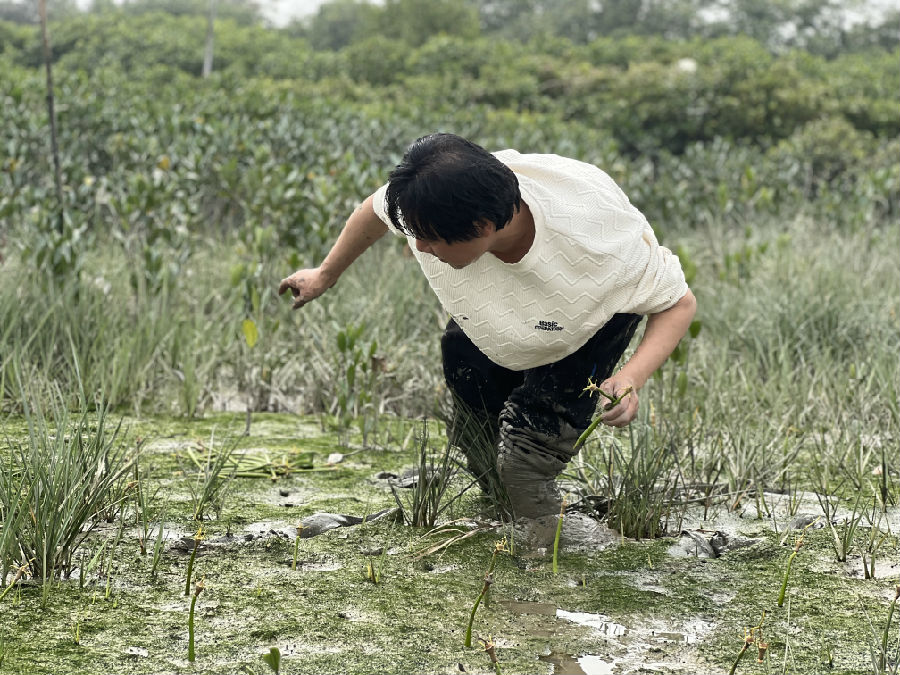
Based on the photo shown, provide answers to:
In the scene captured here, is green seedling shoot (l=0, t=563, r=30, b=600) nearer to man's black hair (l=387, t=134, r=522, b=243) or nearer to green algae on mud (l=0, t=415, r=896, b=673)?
green algae on mud (l=0, t=415, r=896, b=673)

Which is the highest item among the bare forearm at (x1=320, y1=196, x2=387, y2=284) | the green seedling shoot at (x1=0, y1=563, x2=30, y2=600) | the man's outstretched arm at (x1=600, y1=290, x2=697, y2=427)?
the bare forearm at (x1=320, y1=196, x2=387, y2=284)

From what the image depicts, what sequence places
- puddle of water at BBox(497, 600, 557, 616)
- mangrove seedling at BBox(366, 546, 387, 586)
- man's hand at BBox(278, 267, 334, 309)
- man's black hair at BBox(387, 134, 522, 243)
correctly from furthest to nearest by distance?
man's hand at BBox(278, 267, 334, 309), mangrove seedling at BBox(366, 546, 387, 586), puddle of water at BBox(497, 600, 557, 616), man's black hair at BBox(387, 134, 522, 243)

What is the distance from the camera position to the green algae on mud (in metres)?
2.04

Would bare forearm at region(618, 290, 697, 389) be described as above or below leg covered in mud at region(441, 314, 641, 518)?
above

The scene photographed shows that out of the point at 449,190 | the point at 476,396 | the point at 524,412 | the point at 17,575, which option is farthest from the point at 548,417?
the point at 17,575

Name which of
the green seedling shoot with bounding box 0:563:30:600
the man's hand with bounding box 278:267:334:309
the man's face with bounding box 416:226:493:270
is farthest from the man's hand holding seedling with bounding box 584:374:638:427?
the green seedling shoot with bounding box 0:563:30:600

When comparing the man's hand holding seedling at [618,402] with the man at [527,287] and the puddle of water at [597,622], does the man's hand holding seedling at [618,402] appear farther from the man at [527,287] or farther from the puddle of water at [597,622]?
the puddle of water at [597,622]

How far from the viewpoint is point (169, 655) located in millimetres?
1991

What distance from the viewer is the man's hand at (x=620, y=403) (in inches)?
83.5

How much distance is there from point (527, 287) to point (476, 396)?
69 cm

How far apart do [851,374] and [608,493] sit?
206 cm

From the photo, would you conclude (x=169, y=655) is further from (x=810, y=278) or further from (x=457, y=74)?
(x=457, y=74)

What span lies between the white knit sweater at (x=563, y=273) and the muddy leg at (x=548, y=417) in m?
0.13

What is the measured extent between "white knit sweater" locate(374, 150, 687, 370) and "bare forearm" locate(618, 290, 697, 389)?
1.2 inches
